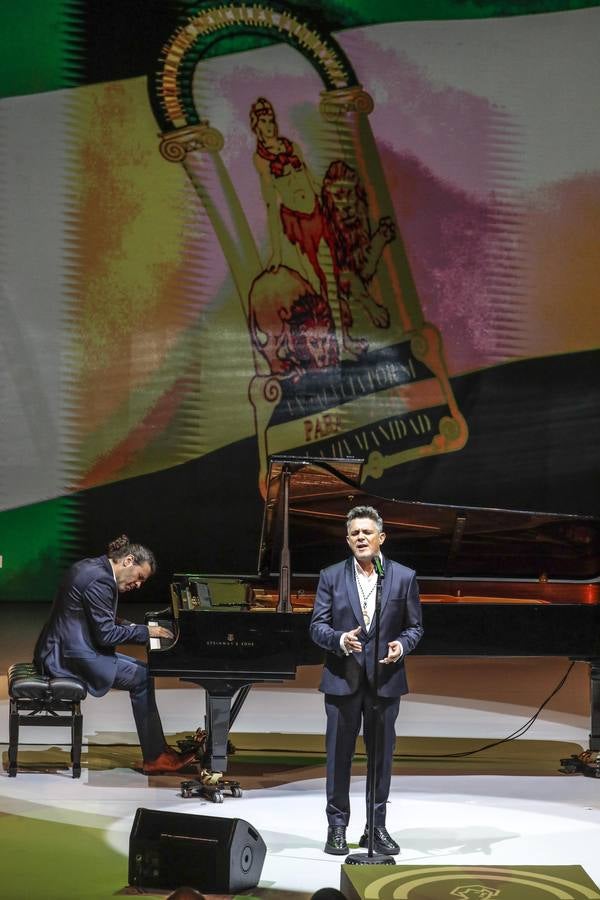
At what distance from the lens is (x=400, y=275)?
11.8 metres

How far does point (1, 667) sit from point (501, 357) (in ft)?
17.8

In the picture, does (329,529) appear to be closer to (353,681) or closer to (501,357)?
(353,681)

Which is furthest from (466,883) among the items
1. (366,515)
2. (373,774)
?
(366,515)

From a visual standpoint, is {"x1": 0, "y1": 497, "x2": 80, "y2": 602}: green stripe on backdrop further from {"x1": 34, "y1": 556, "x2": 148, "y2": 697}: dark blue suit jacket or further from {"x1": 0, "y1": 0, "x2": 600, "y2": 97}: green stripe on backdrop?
{"x1": 34, "y1": 556, "x2": 148, "y2": 697}: dark blue suit jacket

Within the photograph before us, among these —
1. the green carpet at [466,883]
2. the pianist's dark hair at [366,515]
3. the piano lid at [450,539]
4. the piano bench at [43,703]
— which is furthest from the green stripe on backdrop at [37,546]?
the green carpet at [466,883]

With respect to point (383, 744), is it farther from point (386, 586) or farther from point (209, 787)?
point (209, 787)

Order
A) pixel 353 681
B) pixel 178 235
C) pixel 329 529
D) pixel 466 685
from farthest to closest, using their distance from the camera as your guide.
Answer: pixel 178 235, pixel 466 685, pixel 329 529, pixel 353 681

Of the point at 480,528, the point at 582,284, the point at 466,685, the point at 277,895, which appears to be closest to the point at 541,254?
the point at 582,284

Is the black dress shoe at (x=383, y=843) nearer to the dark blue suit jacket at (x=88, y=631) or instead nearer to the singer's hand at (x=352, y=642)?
the singer's hand at (x=352, y=642)

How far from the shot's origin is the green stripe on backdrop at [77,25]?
11.7 m

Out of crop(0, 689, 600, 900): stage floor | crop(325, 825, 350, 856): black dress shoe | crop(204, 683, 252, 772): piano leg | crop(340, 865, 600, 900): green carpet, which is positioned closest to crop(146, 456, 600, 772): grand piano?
crop(204, 683, 252, 772): piano leg

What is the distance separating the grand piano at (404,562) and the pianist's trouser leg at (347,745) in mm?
911

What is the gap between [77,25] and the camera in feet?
38.5

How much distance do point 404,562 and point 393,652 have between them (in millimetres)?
2397
